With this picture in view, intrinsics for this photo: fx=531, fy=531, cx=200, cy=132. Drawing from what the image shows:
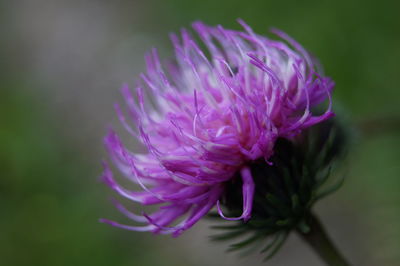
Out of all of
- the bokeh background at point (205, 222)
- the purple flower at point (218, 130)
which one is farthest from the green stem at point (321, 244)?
the bokeh background at point (205, 222)

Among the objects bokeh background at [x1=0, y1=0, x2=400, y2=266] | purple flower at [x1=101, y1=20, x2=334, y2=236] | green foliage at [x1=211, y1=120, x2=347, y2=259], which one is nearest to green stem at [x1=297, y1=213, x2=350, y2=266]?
green foliage at [x1=211, y1=120, x2=347, y2=259]

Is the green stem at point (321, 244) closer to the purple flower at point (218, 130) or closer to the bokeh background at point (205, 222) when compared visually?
the purple flower at point (218, 130)

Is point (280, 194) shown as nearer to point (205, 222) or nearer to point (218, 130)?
point (218, 130)

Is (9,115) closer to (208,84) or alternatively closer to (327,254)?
(208,84)

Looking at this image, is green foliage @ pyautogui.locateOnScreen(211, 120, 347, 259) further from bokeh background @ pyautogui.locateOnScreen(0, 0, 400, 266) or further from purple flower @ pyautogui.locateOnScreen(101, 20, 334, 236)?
bokeh background @ pyautogui.locateOnScreen(0, 0, 400, 266)

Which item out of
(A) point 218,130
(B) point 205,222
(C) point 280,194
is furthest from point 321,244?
(B) point 205,222

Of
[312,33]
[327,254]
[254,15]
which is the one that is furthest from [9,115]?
[327,254]
